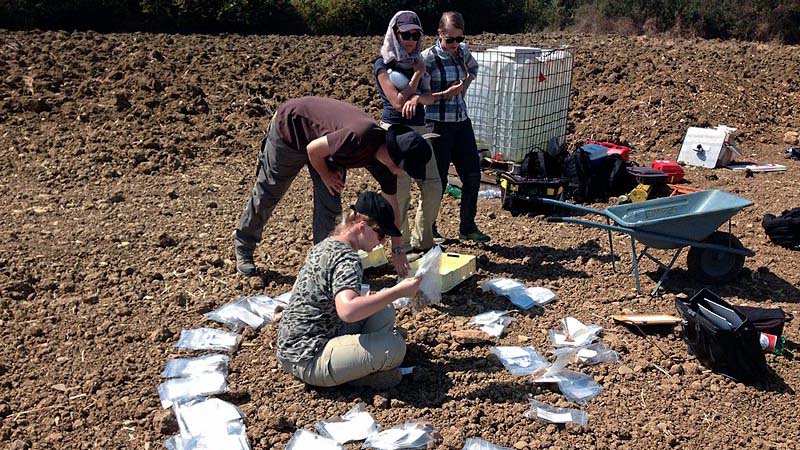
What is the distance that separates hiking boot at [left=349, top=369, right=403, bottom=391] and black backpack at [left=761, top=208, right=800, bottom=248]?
3670mm

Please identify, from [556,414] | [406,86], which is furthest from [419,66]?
[556,414]

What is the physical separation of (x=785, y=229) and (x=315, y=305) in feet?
13.4

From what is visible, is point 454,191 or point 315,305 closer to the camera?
point 315,305

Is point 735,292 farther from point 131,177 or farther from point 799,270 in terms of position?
point 131,177

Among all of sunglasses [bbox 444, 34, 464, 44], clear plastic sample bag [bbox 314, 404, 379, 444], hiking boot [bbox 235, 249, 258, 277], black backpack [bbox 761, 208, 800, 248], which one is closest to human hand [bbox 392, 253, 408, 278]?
clear plastic sample bag [bbox 314, 404, 379, 444]

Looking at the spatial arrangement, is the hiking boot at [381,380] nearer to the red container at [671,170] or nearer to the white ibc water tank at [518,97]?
the white ibc water tank at [518,97]

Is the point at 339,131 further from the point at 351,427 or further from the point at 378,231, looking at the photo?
the point at 351,427

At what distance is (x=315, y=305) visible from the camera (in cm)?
390

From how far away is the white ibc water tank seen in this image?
315 inches

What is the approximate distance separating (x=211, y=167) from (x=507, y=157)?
3.14 meters

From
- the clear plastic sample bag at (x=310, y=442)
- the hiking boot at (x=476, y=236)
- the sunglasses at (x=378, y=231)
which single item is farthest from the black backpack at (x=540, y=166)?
the clear plastic sample bag at (x=310, y=442)

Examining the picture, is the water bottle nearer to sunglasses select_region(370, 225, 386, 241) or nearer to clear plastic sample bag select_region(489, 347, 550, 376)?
clear plastic sample bag select_region(489, 347, 550, 376)

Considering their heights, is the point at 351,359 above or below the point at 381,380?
above

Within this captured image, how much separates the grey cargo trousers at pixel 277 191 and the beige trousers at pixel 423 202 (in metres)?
0.62
